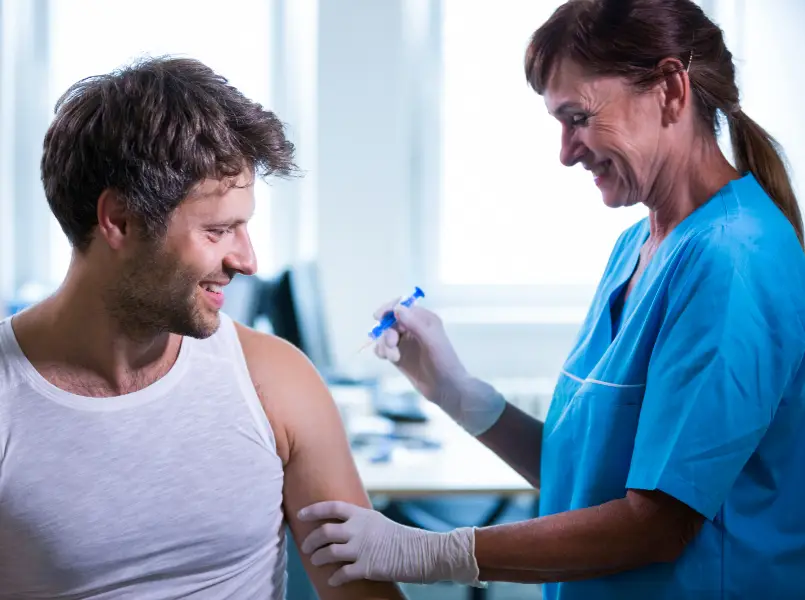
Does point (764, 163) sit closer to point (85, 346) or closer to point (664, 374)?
point (664, 374)

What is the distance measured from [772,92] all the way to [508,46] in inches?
38.6

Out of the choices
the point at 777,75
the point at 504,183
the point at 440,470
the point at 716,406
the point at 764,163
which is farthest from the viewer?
the point at 504,183

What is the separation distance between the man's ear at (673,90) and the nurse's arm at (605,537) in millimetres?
478

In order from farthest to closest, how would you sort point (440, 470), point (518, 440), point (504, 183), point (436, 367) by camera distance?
point (504, 183), point (440, 470), point (436, 367), point (518, 440)

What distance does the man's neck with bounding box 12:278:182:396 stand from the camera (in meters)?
1.10

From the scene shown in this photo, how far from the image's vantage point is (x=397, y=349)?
1.52 meters

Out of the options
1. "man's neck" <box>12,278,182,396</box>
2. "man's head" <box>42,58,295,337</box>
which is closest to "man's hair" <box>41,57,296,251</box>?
"man's head" <box>42,58,295,337</box>

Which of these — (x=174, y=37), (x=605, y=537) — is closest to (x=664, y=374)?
(x=605, y=537)

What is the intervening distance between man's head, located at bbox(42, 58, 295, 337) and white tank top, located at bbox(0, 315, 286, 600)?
0.36ft

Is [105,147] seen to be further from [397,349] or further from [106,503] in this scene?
[397,349]

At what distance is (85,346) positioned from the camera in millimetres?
1121

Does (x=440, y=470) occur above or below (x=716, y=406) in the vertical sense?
below

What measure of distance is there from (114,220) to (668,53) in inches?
28.7

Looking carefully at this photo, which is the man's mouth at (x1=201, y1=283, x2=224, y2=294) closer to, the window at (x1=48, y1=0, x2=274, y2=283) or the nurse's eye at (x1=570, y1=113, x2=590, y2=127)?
the nurse's eye at (x1=570, y1=113, x2=590, y2=127)
